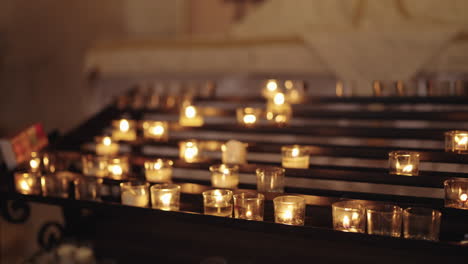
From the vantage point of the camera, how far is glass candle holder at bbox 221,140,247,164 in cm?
143

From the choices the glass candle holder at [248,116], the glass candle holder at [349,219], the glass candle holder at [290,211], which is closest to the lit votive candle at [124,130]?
the glass candle holder at [248,116]

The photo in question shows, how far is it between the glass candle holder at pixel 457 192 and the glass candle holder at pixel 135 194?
681 millimetres

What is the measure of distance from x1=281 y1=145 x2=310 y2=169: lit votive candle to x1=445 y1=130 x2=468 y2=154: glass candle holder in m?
0.35

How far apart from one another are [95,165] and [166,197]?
1.19 feet

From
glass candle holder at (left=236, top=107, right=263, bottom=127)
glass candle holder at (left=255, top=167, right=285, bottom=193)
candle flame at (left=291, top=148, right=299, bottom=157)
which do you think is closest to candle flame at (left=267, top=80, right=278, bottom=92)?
glass candle holder at (left=236, top=107, right=263, bottom=127)

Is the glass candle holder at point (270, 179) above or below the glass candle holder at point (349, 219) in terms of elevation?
above

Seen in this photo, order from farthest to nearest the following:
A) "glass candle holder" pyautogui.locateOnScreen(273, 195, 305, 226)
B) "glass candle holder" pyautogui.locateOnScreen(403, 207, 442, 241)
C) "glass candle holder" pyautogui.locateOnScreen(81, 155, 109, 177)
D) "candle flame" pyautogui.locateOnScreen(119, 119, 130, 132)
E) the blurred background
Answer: the blurred background, "candle flame" pyautogui.locateOnScreen(119, 119, 130, 132), "glass candle holder" pyautogui.locateOnScreen(81, 155, 109, 177), "glass candle holder" pyautogui.locateOnScreen(273, 195, 305, 226), "glass candle holder" pyautogui.locateOnScreen(403, 207, 442, 241)

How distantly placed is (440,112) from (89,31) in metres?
2.13

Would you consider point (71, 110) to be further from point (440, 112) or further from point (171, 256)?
point (440, 112)

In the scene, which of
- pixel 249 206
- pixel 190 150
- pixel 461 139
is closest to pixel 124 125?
pixel 190 150

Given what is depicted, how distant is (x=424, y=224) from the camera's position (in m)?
1.00

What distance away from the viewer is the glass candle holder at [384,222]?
3.36 ft

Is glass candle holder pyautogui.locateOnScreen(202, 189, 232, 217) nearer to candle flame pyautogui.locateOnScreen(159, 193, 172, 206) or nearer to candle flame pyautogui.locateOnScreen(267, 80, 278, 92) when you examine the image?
candle flame pyautogui.locateOnScreen(159, 193, 172, 206)

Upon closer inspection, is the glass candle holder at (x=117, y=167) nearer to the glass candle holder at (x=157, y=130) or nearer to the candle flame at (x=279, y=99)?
the glass candle holder at (x=157, y=130)
